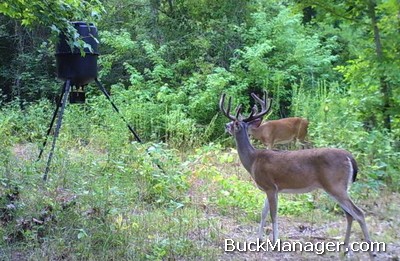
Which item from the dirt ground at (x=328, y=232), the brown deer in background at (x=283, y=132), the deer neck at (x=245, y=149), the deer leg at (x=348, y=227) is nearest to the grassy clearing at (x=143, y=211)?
the dirt ground at (x=328, y=232)

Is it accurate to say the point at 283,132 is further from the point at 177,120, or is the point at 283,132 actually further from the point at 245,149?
the point at 245,149

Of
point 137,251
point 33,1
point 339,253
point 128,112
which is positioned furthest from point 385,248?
point 128,112

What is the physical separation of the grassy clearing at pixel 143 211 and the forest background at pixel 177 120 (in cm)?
2

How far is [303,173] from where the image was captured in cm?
531

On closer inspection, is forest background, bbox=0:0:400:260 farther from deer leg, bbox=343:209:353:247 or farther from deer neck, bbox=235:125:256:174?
deer neck, bbox=235:125:256:174

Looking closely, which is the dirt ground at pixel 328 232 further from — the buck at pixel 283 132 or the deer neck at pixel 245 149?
the buck at pixel 283 132

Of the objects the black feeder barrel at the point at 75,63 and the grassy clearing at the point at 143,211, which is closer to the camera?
the grassy clearing at the point at 143,211

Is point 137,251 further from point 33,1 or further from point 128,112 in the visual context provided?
point 128,112

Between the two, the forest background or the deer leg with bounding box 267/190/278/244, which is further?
the deer leg with bounding box 267/190/278/244

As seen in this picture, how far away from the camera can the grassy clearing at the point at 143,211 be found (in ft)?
16.0

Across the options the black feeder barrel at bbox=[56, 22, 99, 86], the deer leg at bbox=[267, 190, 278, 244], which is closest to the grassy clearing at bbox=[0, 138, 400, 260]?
the deer leg at bbox=[267, 190, 278, 244]

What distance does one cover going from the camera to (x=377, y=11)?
7070 mm

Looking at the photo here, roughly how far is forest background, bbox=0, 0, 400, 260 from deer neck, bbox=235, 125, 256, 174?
0.69 metres

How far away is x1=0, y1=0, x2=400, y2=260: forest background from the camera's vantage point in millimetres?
5203
